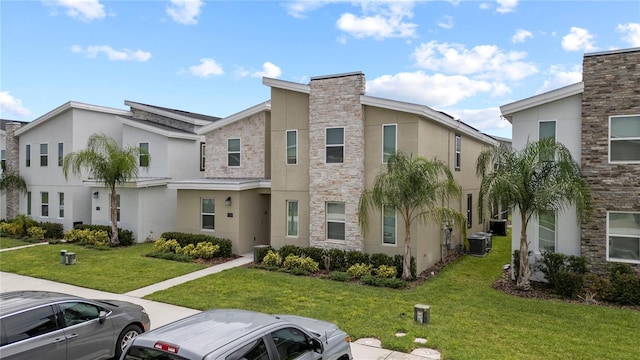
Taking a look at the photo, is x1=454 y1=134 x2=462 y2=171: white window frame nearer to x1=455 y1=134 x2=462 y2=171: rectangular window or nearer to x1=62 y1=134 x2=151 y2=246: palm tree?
x1=455 y1=134 x2=462 y2=171: rectangular window

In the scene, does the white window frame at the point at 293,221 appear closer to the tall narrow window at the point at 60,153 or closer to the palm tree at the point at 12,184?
the tall narrow window at the point at 60,153

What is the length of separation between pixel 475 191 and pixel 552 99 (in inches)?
376

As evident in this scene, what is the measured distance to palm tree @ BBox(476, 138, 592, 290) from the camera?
11.7m

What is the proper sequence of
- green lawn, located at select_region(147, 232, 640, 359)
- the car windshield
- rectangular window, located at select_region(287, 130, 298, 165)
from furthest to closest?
rectangular window, located at select_region(287, 130, 298, 165)
green lawn, located at select_region(147, 232, 640, 359)
the car windshield

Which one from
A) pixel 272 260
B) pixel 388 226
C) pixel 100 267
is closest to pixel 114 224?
pixel 100 267

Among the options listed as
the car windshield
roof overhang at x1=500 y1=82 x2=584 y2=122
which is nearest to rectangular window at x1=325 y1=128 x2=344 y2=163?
roof overhang at x1=500 y1=82 x2=584 y2=122

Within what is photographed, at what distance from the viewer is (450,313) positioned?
10.2 meters

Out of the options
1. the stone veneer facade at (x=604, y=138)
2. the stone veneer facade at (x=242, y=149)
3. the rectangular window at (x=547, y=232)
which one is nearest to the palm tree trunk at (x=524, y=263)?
the rectangular window at (x=547, y=232)

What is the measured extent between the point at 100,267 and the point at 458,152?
51.2 feet

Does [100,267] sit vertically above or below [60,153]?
below

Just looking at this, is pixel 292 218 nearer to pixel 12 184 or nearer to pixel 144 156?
pixel 144 156

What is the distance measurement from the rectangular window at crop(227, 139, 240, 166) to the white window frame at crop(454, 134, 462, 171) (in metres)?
10.0

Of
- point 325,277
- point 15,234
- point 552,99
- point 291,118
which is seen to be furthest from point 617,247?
point 15,234

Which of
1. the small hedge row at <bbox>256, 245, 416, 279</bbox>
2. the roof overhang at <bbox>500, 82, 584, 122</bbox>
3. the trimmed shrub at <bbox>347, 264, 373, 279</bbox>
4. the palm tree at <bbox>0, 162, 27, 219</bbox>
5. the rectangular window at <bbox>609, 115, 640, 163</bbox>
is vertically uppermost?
the roof overhang at <bbox>500, 82, 584, 122</bbox>
